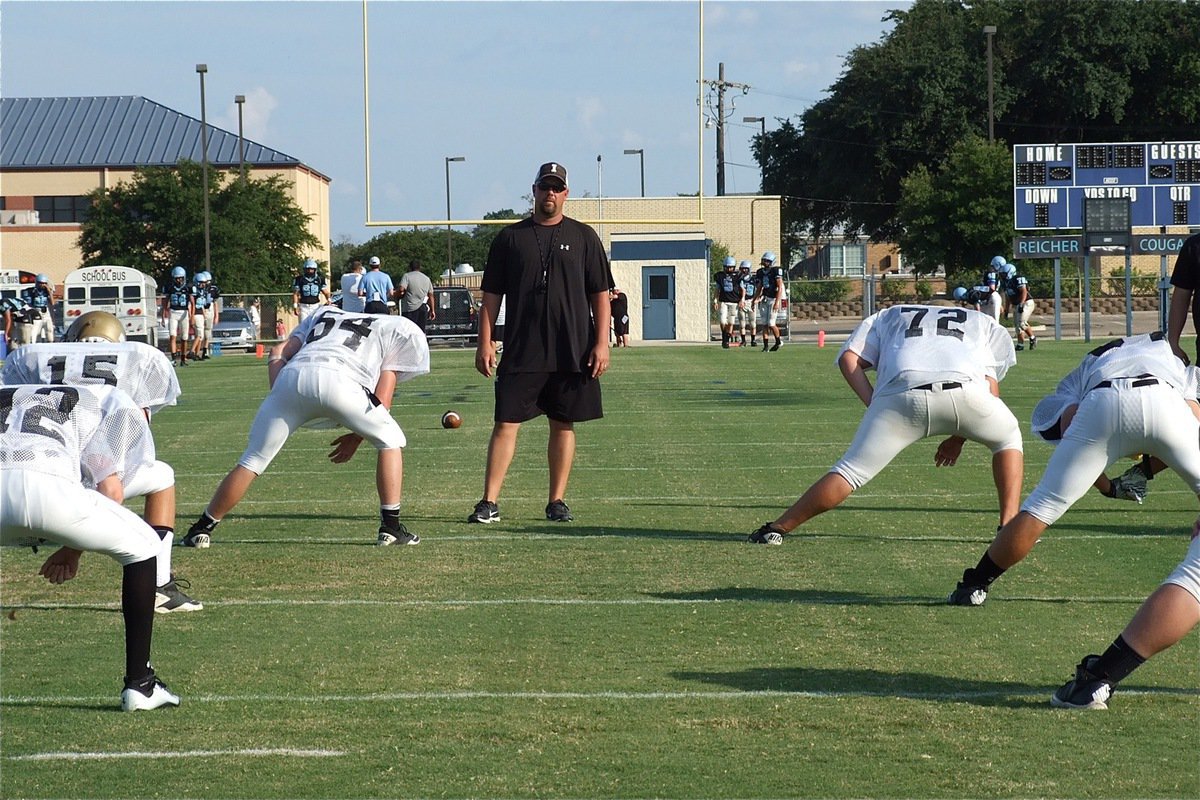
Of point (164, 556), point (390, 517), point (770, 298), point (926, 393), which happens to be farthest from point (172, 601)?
point (770, 298)

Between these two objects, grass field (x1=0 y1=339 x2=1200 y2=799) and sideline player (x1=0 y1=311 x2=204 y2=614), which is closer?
grass field (x1=0 y1=339 x2=1200 y2=799)

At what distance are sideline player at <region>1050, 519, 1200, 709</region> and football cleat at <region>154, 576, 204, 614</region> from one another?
3.46 m

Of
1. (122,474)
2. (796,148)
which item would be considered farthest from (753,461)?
(796,148)

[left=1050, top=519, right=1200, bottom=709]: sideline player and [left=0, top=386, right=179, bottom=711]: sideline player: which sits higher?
[left=0, top=386, right=179, bottom=711]: sideline player

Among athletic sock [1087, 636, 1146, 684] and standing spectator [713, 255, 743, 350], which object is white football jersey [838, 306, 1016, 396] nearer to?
athletic sock [1087, 636, 1146, 684]

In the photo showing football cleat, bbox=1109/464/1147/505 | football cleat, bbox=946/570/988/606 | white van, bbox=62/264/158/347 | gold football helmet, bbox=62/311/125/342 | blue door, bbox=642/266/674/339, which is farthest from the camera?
blue door, bbox=642/266/674/339

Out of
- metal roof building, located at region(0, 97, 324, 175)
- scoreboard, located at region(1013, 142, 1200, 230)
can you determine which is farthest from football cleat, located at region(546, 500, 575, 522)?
metal roof building, located at region(0, 97, 324, 175)

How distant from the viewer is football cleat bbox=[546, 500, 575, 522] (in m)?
8.89

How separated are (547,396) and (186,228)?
49.0 m

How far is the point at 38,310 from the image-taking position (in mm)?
32125

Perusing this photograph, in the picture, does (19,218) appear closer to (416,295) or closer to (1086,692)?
(416,295)

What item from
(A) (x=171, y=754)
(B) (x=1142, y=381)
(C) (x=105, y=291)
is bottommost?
(A) (x=171, y=754)

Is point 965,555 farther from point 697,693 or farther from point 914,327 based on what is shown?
point 697,693

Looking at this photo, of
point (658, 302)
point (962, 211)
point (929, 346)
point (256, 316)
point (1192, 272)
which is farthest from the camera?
point (962, 211)
